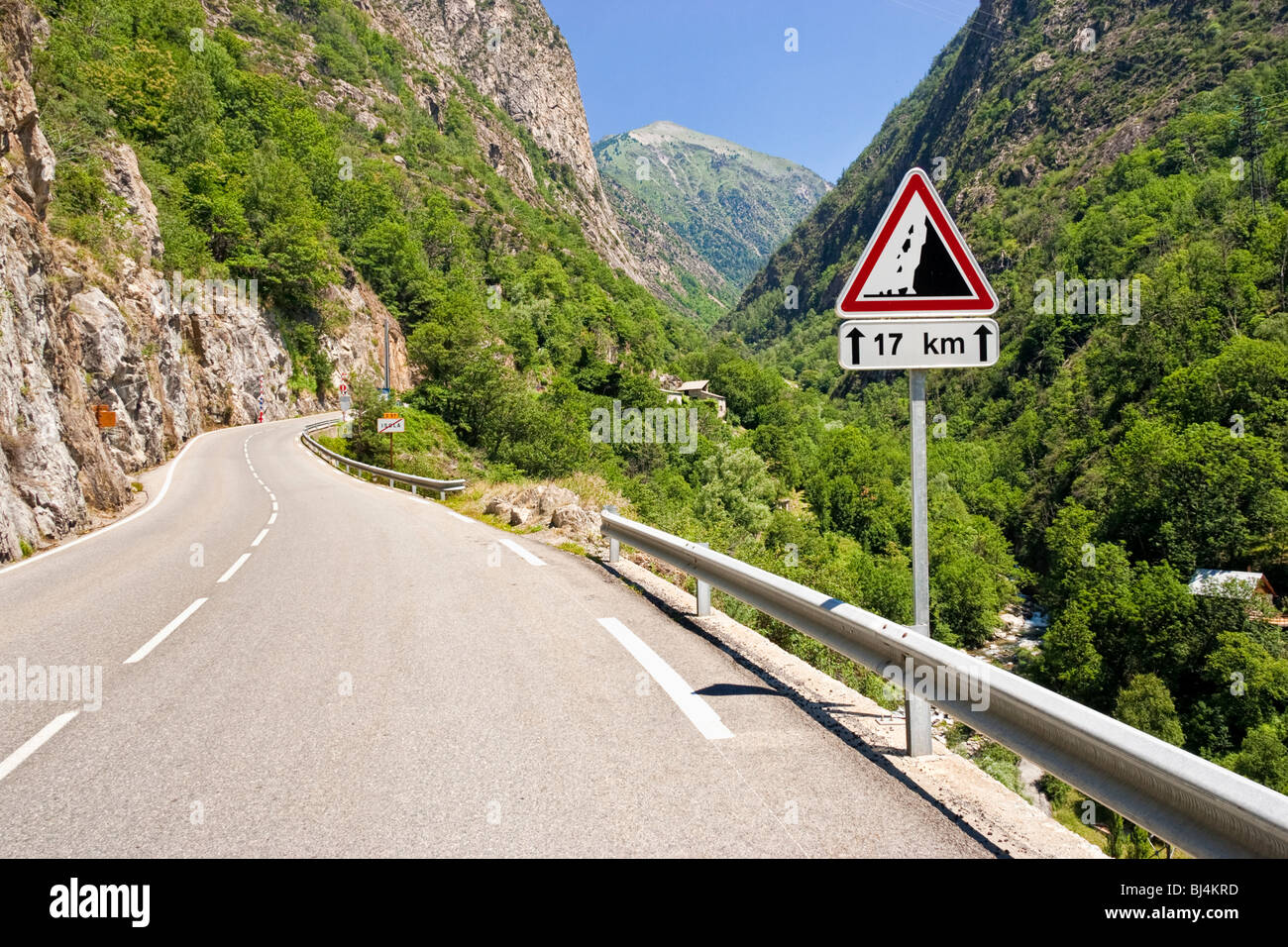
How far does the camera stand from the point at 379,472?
25766mm

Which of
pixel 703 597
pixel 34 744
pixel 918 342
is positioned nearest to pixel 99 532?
pixel 34 744

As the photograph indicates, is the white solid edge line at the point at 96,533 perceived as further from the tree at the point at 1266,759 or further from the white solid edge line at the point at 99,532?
the tree at the point at 1266,759

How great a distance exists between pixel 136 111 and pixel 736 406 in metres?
78.9

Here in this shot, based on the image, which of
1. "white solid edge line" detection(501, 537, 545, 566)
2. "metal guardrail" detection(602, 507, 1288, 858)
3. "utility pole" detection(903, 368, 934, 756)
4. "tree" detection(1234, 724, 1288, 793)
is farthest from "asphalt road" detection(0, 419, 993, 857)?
"tree" detection(1234, 724, 1288, 793)

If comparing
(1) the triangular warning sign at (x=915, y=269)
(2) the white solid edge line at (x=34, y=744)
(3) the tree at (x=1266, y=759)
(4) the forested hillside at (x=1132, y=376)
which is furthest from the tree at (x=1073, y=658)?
(2) the white solid edge line at (x=34, y=744)

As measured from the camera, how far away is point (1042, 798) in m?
28.6

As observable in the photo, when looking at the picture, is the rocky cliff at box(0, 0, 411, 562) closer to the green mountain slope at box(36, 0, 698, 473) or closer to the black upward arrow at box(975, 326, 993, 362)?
the green mountain slope at box(36, 0, 698, 473)

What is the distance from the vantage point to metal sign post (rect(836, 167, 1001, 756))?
358 centimetres

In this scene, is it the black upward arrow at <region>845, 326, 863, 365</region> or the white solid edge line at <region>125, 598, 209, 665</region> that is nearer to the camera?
the black upward arrow at <region>845, 326, 863, 365</region>

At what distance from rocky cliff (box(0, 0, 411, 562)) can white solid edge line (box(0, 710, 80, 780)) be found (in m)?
9.84

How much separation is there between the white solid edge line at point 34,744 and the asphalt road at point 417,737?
0.06ft

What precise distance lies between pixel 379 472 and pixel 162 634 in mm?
20153

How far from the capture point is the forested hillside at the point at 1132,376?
117 ft
